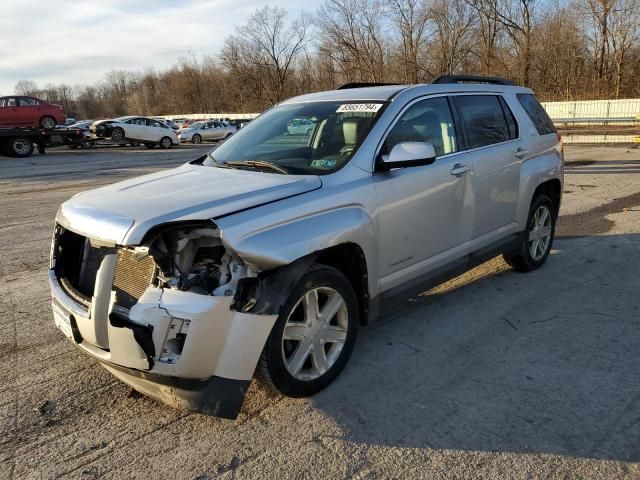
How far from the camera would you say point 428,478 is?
103 inches

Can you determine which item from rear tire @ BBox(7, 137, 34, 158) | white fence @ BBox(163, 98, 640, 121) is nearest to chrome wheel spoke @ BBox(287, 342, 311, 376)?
rear tire @ BBox(7, 137, 34, 158)

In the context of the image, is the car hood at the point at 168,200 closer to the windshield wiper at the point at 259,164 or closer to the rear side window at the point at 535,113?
the windshield wiper at the point at 259,164

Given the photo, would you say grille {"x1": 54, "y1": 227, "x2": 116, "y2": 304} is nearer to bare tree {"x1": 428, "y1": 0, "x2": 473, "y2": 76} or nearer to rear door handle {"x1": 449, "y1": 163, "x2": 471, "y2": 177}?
rear door handle {"x1": 449, "y1": 163, "x2": 471, "y2": 177}

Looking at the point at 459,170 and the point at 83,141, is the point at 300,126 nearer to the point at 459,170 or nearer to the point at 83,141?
the point at 459,170

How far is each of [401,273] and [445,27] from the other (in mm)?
50673

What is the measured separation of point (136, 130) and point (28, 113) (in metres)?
5.81

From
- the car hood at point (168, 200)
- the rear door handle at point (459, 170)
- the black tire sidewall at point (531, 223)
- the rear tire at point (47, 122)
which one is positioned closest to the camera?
the car hood at point (168, 200)

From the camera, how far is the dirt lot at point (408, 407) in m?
2.72

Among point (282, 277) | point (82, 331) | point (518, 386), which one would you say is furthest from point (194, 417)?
point (518, 386)

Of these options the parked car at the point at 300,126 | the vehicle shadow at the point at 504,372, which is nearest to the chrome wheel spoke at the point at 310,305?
the vehicle shadow at the point at 504,372

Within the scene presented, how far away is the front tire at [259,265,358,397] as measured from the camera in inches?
119

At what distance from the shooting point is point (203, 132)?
1475 inches

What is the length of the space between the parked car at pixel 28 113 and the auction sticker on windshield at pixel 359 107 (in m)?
25.5

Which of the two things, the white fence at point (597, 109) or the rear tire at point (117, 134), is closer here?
the rear tire at point (117, 134)
